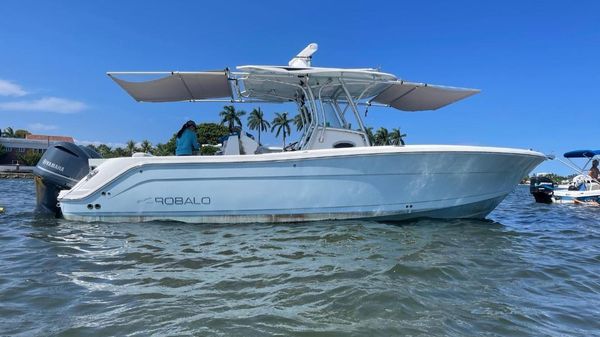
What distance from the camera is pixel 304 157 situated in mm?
6949

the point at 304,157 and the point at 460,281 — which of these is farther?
the point at 304,157

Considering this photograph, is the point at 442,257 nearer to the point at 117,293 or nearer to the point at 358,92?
the point at 117,293

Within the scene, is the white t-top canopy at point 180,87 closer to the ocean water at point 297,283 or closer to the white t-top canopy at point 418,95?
the ocean water at point 297,283

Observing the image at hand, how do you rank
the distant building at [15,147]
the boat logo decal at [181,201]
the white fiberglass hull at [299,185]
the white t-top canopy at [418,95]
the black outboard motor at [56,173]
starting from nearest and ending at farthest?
the white fiberglass hull at [299,185]
the boat logo decal at [181,201]
the black outboard motor at [56,173]
the white t-top canopy at [418,95]
the distant building at [15,147]

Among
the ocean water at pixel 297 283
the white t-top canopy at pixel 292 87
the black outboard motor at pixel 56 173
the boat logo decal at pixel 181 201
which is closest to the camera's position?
the ocean water at pixel 297 283

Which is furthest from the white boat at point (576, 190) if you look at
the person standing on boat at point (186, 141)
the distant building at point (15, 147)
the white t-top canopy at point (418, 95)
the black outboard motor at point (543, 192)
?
the distant building at point (15, 147)

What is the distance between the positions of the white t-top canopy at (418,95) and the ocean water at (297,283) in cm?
333

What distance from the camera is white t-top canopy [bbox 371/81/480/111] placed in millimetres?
8602

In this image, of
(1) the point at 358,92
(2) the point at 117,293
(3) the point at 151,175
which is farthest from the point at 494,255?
(3) the point at 151,175

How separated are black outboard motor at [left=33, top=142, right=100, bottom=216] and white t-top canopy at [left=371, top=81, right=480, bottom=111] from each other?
6.40 m

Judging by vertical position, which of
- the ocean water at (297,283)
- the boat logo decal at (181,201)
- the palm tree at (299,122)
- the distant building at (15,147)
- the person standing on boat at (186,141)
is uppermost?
the distant building at (15,147)

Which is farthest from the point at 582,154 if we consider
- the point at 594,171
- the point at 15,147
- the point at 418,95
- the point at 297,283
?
the point at 15,147

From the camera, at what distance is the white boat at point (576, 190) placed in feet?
58.0

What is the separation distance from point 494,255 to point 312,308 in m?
3.00
